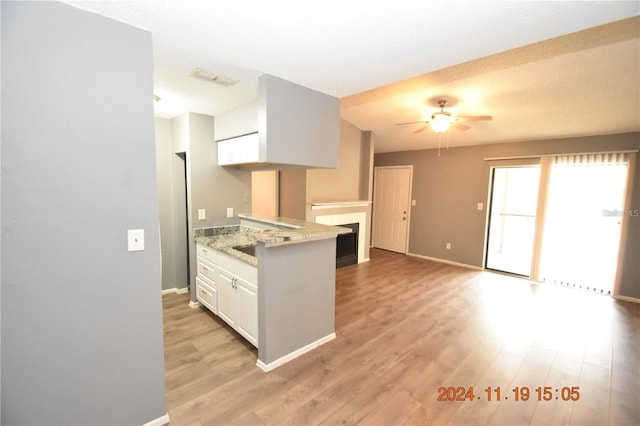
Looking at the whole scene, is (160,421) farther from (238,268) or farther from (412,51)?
(412,51)

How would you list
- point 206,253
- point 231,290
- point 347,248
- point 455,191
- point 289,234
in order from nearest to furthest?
point 289,234
point 231,290
point 206,253
point 347,248
point 455,191

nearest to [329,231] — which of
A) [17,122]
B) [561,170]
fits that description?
[17,122]

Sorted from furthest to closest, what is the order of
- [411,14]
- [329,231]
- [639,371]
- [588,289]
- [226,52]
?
[588,289]
[329,231]
[639,371]
[226,52]
[411,14]

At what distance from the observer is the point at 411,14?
4.44 feet

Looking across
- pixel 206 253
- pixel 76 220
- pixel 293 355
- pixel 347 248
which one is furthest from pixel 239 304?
pixel 347 248

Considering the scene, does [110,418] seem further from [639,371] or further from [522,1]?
[639,371]

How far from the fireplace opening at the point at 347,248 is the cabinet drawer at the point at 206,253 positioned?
2.62 metres

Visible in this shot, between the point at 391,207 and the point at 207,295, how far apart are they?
15.6 ft

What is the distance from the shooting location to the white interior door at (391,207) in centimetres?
635

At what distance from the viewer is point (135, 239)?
62.0 inches

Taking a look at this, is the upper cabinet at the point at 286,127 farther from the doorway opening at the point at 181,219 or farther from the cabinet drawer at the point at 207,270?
the cabinet drawer at the point at 207,270

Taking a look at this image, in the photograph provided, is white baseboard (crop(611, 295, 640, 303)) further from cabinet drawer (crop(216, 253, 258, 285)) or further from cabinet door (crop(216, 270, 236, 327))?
cabinet door (crop(216, 270, 236, 327))

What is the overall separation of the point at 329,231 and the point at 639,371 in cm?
286

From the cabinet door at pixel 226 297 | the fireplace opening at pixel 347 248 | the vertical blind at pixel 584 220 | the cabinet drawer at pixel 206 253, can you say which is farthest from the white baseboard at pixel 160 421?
the vertical blind at pixel 584 220
